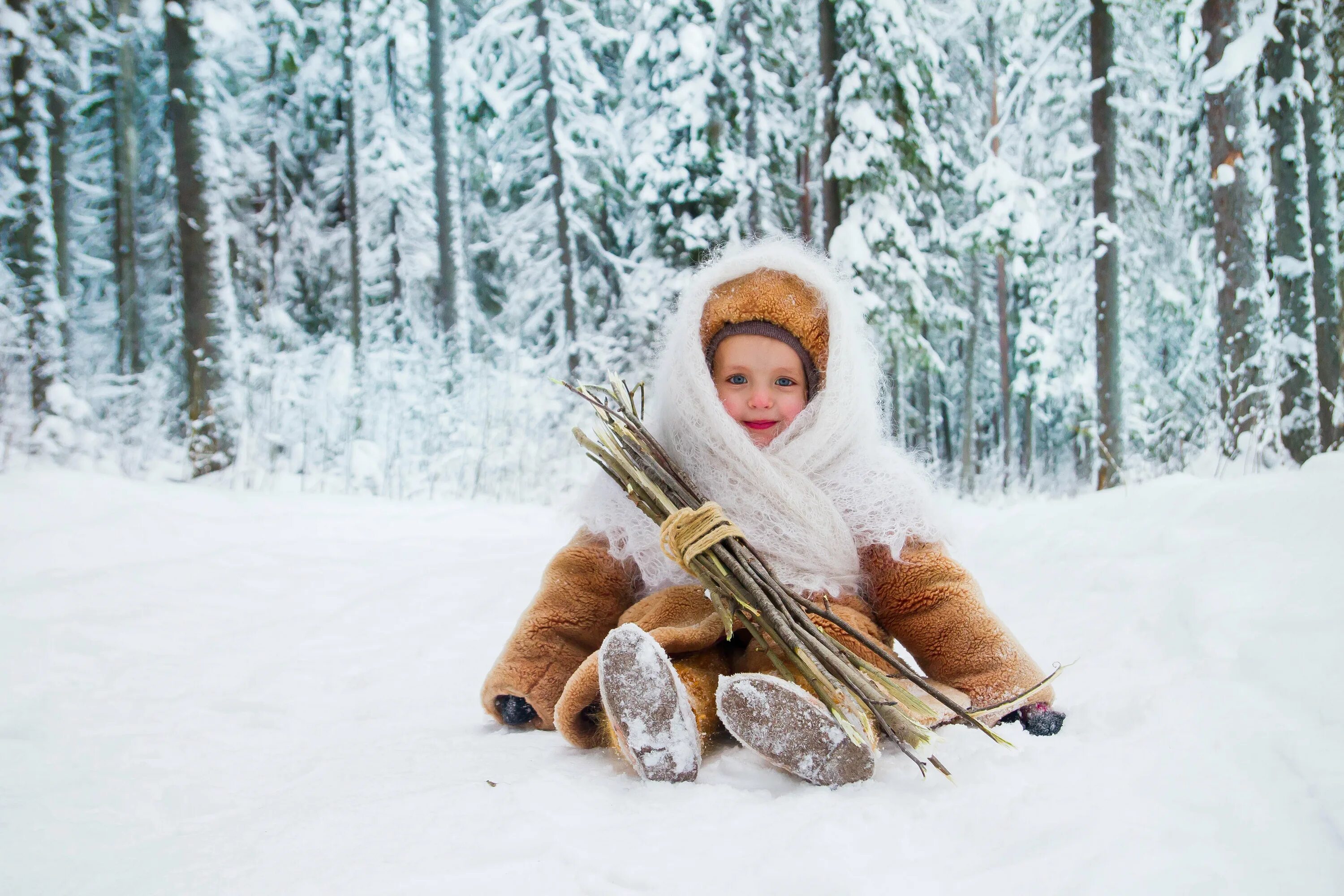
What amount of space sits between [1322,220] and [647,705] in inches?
398

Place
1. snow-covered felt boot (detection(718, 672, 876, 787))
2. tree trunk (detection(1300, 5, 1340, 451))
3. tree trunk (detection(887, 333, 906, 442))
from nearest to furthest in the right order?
snow-covered felt boot (detection(718, 672, 876, 787)) → tree trunk (detection(1300, 5, 1340, 451)) → tree trunk (detection(887, 333, 906, 442))

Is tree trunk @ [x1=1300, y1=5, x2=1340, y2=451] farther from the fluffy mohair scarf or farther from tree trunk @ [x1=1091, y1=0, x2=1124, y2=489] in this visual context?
the fluffy mohair scarf

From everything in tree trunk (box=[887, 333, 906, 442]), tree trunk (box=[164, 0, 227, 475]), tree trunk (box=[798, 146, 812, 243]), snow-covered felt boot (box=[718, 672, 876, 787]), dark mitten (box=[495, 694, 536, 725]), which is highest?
tree trunk (box=[798, 146, 812, 243])

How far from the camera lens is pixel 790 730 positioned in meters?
1.56

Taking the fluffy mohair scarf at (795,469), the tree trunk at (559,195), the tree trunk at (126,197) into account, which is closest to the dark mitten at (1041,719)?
the fluffy mohair scarf at (795,469)

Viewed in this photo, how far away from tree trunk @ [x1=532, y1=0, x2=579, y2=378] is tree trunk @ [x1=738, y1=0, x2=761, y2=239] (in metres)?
3.49

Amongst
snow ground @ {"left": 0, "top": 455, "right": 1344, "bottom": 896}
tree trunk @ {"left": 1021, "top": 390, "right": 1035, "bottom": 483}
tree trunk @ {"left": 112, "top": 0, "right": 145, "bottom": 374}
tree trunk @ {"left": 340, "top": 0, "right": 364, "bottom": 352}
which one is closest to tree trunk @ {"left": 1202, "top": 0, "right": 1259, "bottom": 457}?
snow ground @ {"left": 0, "top": 455, "right": 1344, "bottom": 896}

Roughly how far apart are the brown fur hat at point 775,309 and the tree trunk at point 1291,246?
5.66 meters

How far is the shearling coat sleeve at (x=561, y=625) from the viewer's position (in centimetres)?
227

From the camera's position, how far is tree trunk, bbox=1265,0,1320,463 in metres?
6.13

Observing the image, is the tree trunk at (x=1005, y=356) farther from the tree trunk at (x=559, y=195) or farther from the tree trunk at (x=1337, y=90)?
the tree trunk at (x=559, y=195)

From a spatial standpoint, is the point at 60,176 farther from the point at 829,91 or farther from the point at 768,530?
the point at 768,530

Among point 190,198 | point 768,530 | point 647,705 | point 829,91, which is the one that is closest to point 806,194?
point 829,91

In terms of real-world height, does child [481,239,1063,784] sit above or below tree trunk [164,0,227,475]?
below
